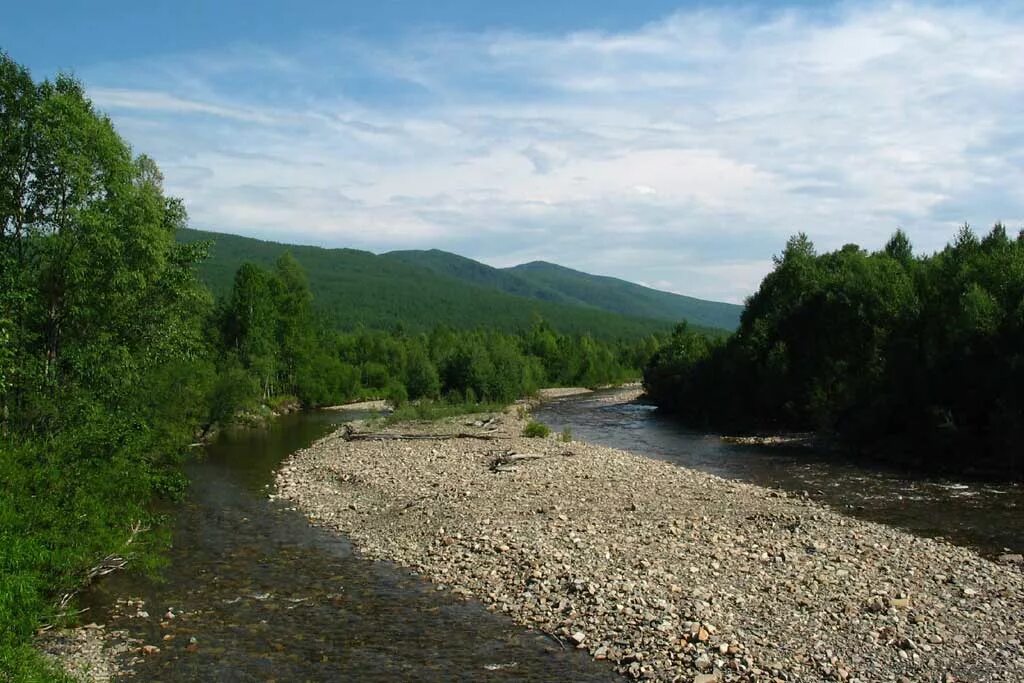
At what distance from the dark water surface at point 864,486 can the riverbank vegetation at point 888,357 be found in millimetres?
4015

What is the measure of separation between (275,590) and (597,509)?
998 cm

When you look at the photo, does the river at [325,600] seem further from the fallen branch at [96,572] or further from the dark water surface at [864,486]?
the fallen branch at [96,572]

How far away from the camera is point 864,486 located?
29.6m

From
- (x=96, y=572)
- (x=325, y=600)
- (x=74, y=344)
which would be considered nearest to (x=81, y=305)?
(x=74, y=344)

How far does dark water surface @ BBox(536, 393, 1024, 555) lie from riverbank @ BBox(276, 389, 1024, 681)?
1.95m

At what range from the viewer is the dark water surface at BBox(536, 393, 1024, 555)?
874 inches

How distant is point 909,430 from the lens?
38.6 meters

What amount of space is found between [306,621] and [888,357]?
36.5 meters

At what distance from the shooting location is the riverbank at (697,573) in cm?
1277

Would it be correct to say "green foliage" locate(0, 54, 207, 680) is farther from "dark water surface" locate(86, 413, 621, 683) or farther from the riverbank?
the riverbank

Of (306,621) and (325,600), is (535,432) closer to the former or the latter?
(325,600)

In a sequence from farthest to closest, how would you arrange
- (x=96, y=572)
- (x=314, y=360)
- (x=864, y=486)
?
(x=314, y=360), (x=864, y=486), (x=96, y=572)

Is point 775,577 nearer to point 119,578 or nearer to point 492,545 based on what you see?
point 492,545

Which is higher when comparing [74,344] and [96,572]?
[74,344]
